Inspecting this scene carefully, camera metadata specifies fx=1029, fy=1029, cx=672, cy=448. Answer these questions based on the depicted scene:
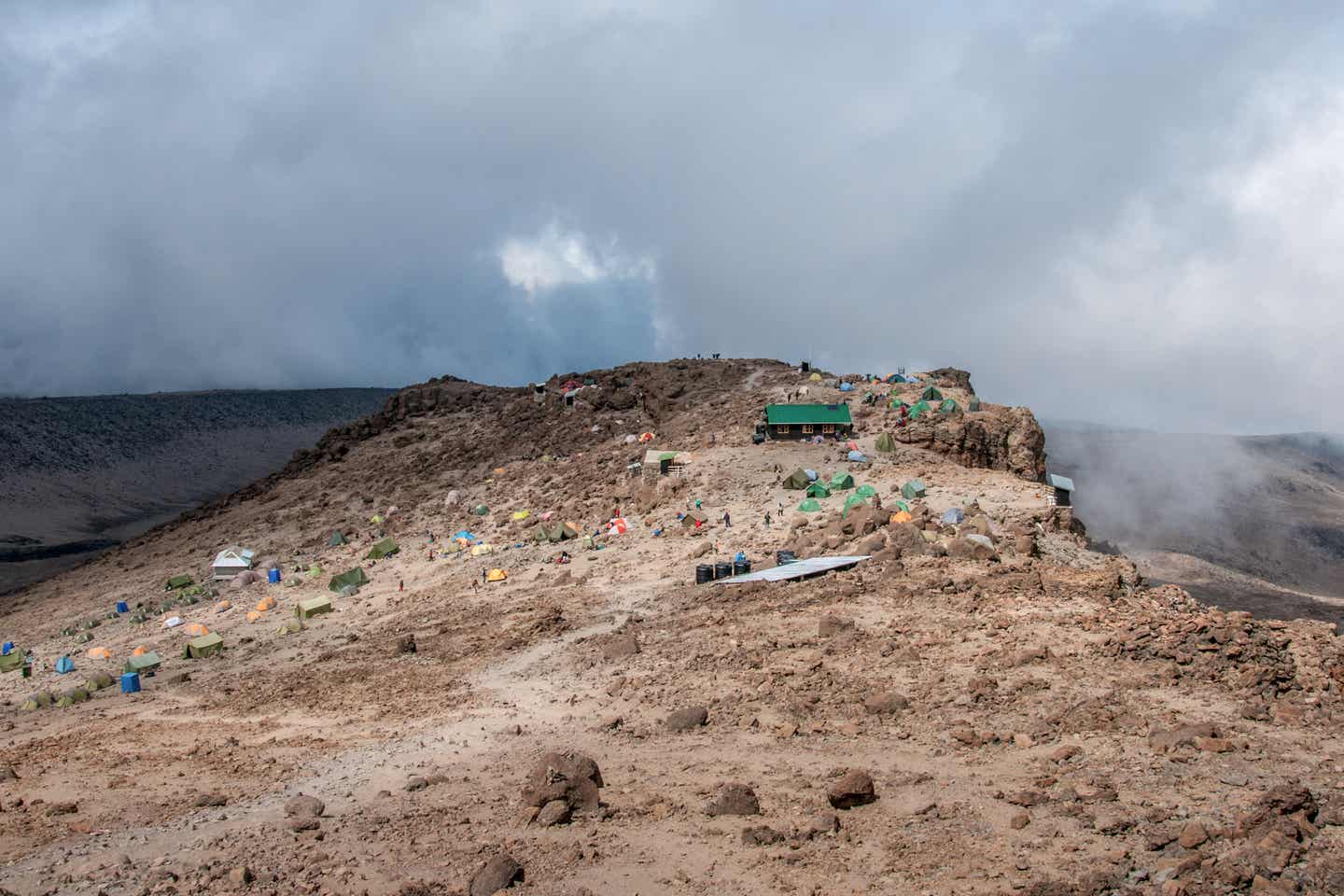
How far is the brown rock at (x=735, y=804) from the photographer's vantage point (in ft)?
40.9

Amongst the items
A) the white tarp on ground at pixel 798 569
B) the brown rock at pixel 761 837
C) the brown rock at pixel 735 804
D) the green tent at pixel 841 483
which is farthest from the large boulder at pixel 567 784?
the green tent at pixel 841 483

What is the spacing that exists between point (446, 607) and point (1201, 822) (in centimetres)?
1996

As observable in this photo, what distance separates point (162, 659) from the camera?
27000mm

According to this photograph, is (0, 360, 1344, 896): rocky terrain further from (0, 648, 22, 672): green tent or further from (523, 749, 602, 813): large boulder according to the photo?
(0, 648, 22, 672): green tent

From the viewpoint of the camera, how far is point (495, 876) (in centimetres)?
1104

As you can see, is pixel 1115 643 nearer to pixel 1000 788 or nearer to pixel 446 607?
pixel 1000 788

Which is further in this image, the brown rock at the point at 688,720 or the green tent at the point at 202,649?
the green tent at the point at 202,649

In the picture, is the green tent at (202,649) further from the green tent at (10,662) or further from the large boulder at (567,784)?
the large boulder at (567,784)

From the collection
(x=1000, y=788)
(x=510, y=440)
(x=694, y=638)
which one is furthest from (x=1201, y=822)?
(x=510, y=440)

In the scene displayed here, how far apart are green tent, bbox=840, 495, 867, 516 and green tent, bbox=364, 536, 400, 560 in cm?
1615

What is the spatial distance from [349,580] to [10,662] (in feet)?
30.7

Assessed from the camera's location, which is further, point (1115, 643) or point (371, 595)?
point (371, 595)

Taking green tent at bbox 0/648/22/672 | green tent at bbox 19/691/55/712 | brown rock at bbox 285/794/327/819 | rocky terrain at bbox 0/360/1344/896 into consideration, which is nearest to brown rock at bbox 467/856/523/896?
rocky terrain at bbox 0/360/1344/896

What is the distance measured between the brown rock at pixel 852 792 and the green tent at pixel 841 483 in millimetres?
19335
